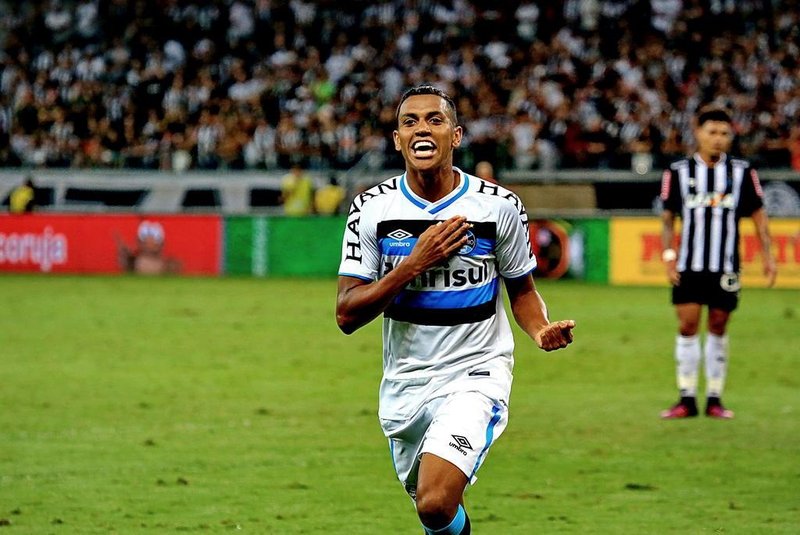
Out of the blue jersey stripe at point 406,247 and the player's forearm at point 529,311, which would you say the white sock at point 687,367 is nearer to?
the player's forearm at point 529,311

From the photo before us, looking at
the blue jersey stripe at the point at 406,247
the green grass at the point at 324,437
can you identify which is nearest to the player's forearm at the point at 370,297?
the blue jersey stripe at the point at 406,247

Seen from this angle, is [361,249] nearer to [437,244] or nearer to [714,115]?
[437,244]

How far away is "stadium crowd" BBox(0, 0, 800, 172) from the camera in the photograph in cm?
2625

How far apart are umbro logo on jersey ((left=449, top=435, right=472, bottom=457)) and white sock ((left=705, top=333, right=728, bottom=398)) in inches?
238

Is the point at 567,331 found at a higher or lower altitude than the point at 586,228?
higher

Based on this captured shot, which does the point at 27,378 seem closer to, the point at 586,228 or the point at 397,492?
the point at 397,492

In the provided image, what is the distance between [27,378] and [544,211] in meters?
14.3

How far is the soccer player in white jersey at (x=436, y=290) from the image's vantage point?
17.6 feet

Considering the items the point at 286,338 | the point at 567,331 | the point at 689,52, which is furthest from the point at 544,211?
the point at 567,331

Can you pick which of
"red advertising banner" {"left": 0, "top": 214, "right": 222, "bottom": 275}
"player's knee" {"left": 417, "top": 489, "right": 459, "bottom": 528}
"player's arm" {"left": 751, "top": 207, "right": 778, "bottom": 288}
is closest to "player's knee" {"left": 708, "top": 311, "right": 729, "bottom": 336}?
"player's arm" {"left": 751, "top": 207, "right": 778, "bottom": 288}

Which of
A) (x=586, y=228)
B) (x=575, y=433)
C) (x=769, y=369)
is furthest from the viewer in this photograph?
(x=586, y=228)

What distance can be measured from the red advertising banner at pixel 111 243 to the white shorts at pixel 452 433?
22.0m

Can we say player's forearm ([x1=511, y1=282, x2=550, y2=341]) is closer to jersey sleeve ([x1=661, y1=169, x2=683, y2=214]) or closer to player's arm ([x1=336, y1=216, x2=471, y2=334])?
player's arm ([x1=336, y1=216, x2=471, y2=334])

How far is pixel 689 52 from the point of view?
28.0 meters
